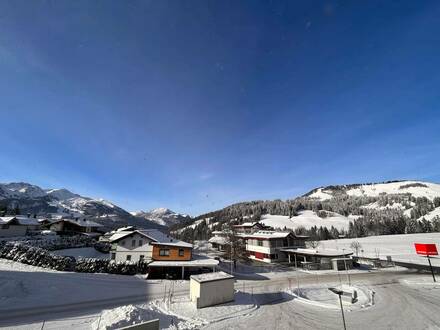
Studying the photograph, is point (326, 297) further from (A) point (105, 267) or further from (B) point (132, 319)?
(A) point (105, 267)

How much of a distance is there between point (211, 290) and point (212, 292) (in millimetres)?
250

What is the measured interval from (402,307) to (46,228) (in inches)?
3960

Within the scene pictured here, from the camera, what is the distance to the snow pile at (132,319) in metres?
17.2

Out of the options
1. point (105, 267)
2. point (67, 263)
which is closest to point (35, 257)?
point (67, 263)

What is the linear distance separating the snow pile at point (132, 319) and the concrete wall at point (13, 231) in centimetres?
7005

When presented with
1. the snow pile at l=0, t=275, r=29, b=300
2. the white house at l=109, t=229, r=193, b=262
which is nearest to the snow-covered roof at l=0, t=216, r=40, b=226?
the white house at l=109, t=229, r=193, b=262

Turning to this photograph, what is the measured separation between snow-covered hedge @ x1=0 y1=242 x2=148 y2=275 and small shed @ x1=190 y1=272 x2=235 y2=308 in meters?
17.5

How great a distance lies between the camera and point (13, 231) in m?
67.6

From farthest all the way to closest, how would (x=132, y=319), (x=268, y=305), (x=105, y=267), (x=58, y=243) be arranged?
(x=58, y=243), (x=105, y=267), (x=268, y=305), (x=132, y=319)

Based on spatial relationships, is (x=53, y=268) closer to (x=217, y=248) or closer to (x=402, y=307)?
(x=402, y=307)

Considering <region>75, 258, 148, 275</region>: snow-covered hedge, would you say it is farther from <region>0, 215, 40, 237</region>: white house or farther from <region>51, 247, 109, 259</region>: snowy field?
<region>0, 215, 40, 237</region>: white house

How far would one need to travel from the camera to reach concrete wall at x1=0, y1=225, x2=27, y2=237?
214 ft

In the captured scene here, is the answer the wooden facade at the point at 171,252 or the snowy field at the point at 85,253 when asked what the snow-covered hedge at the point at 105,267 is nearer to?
the wooden facade at the point at 171,252

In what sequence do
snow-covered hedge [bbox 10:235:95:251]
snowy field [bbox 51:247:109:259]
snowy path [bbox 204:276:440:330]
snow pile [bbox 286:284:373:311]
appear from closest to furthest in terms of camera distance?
snowy path [bbox 204:276:440:330] < snow pile [bbox 286:284:373:311] < snow-covered hedge [bbox 10:235:95:251] < snowy field [bbox 51:247:109:259]
